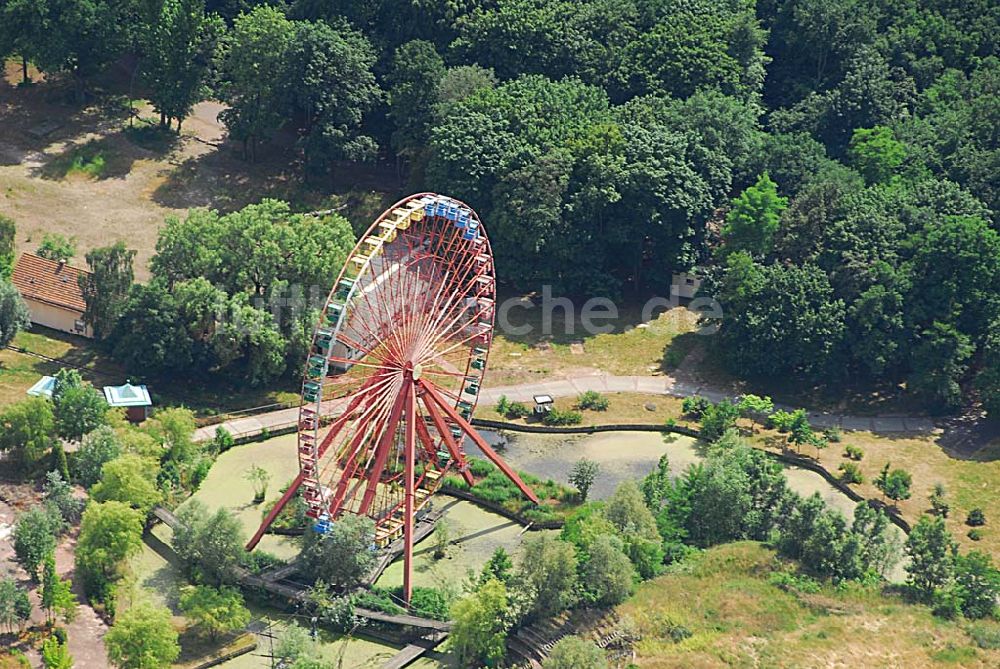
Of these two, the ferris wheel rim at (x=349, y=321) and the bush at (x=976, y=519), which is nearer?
the ferris wheel rim at (x=349, y=321)

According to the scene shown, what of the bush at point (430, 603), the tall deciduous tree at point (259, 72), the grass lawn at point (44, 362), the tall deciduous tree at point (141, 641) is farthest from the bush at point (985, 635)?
the tall deciduous tree at point (259, 72)

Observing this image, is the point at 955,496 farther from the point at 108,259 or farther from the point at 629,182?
the point at 108,259

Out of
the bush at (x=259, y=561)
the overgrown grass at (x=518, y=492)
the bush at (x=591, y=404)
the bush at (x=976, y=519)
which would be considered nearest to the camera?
the bush at (x=259, y=561)

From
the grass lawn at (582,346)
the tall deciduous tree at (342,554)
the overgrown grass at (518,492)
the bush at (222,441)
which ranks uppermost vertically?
the grass lawn at (582,346)

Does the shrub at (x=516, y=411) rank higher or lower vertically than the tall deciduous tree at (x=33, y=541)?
higher

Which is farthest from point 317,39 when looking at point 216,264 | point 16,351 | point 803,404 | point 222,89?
point 803,404

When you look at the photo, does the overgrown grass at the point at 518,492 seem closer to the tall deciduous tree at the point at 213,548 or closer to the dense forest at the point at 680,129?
the tall deciduous tree at the point at 213,548

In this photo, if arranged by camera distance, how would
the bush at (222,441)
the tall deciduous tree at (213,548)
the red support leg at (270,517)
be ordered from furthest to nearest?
the bush at (222,441) → the red support leg at (270,517) → the tall deciduous tree at (213,548)

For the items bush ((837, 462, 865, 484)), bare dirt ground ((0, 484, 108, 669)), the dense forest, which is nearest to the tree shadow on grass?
the dense forest
